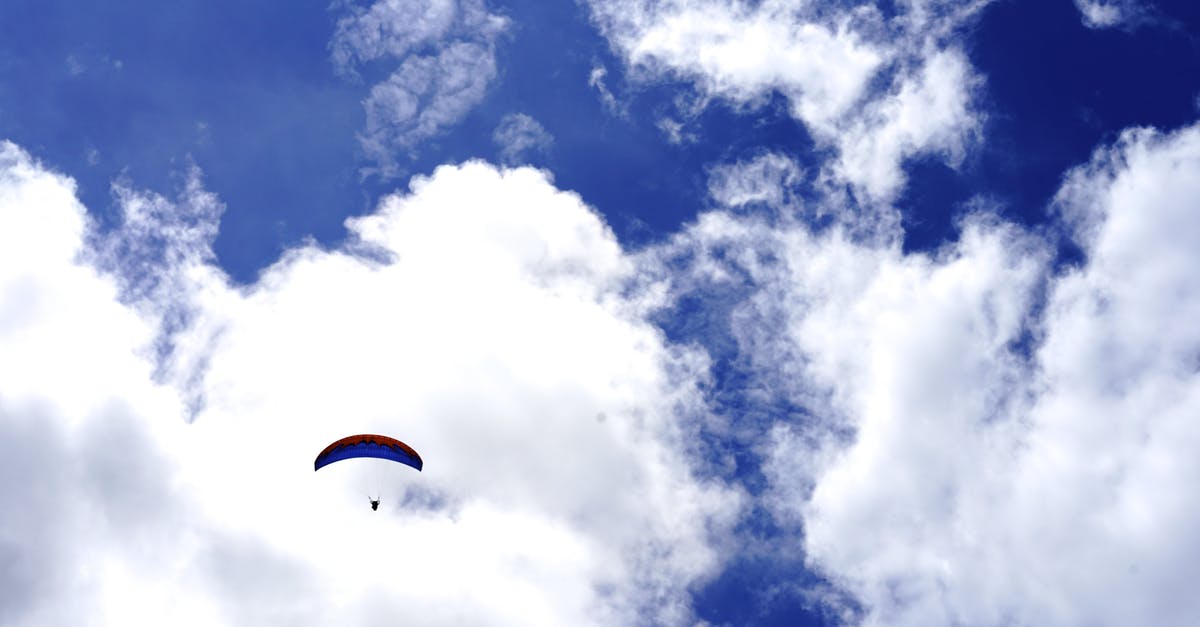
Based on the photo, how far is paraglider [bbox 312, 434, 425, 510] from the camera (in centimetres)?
15675

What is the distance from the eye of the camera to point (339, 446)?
15712 cm

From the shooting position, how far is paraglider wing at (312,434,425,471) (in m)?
157

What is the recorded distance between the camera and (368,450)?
15762 cm

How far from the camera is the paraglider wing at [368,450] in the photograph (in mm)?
156750

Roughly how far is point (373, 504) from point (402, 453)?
7.03m

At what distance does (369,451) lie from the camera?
158 meters

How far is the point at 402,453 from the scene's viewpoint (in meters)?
158

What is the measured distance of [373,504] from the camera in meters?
161

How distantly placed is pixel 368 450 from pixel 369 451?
0.65 ft

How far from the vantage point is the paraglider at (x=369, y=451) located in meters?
157

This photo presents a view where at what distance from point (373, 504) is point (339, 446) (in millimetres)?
8038

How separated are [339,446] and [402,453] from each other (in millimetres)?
6460
